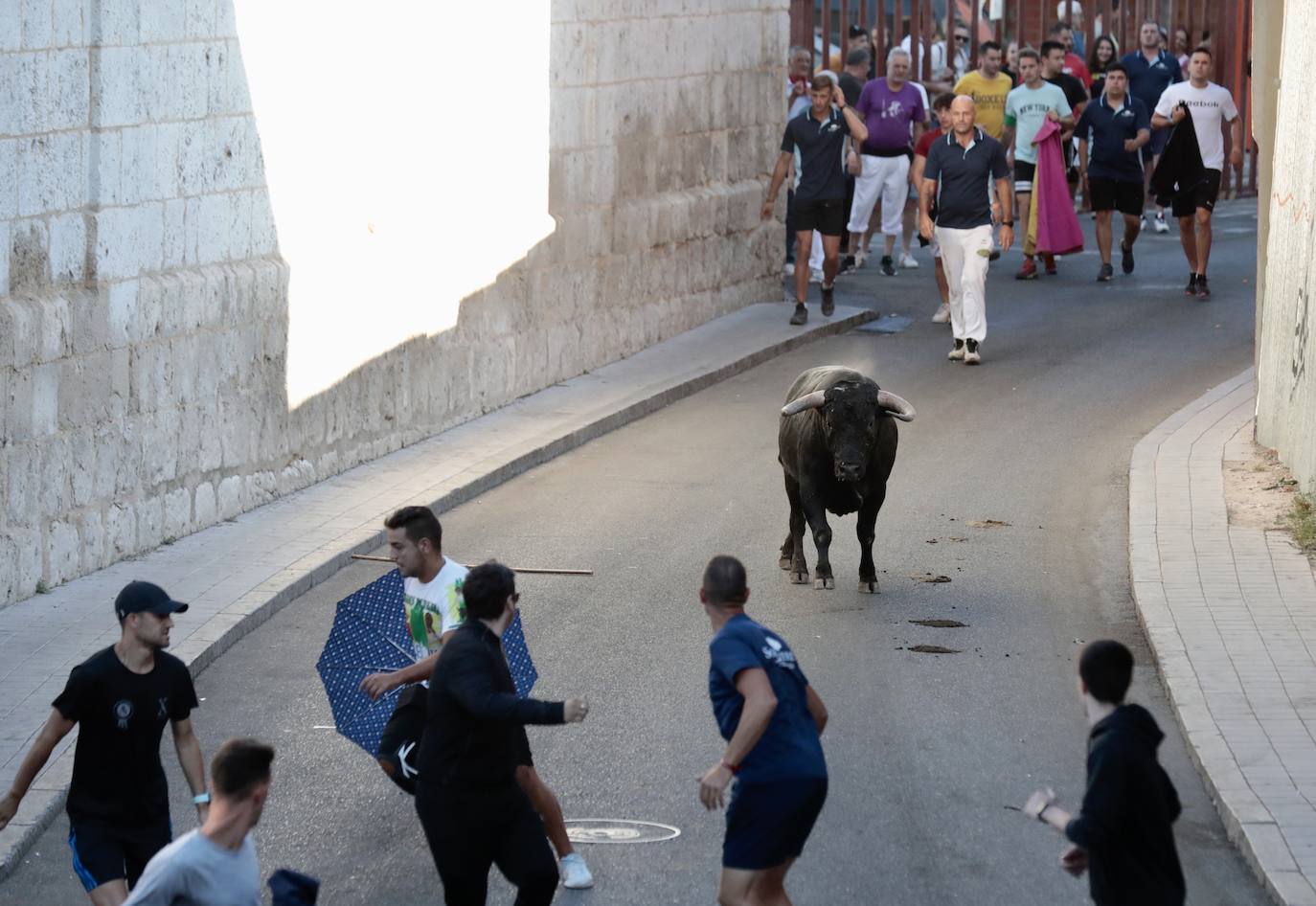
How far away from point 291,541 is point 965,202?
8.65m

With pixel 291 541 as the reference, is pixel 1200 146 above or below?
above

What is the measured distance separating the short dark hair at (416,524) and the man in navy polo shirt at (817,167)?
14153 millimetres

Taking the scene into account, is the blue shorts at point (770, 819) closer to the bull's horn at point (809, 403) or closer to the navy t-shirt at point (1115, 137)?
the bull's horn at point (809, 403)

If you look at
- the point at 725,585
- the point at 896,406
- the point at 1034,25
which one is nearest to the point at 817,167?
the point at 896,406

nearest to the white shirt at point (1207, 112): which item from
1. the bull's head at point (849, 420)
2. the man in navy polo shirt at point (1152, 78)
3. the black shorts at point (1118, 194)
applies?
the black shorts at point (1118, 194)

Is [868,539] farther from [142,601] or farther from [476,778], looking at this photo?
[142,601]

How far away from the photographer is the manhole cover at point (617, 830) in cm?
799

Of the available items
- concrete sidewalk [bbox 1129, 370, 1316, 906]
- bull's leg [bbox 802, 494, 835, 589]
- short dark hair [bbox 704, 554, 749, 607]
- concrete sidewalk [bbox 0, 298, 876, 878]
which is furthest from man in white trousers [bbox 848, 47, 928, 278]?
short dark hair [bbox 704, 554, 749, 607]

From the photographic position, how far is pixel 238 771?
17.0ft

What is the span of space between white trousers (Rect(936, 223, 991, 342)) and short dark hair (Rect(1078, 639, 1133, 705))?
13.5 metres

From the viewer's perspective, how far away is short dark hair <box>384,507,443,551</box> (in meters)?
7.28

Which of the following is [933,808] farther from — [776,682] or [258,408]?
[258,408]

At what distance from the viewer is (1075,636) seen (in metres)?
10.9

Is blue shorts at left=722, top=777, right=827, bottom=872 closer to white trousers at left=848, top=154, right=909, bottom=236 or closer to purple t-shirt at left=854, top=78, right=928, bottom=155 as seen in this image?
white trousers at left=848, top=154, right=909, bottom=236
